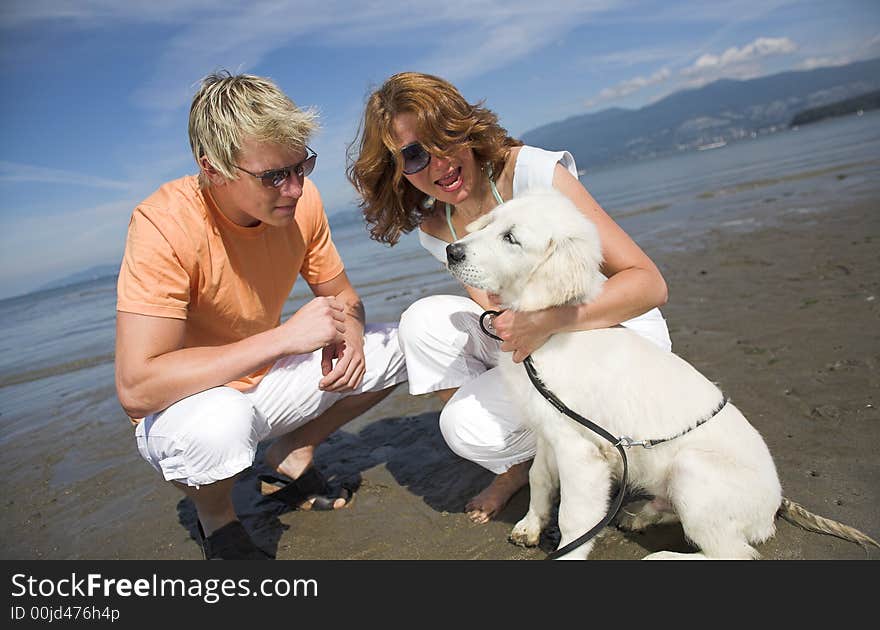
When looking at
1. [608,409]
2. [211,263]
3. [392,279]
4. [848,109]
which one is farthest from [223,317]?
[848,109]

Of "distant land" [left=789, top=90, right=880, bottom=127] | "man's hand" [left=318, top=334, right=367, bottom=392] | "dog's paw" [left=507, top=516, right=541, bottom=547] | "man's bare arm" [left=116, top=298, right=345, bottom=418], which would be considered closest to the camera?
"man's bare arm" [left=116, top=298, right=345, bottom=418]

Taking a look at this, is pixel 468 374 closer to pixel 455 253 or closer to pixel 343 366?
pixel 343 366

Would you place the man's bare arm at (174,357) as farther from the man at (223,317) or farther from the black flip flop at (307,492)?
the black flip flop at (307,492)

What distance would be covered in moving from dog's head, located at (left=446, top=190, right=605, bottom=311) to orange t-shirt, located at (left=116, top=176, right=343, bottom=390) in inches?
49.8

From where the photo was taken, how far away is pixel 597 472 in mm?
2211

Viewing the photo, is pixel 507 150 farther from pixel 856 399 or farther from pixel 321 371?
pixel 856 399

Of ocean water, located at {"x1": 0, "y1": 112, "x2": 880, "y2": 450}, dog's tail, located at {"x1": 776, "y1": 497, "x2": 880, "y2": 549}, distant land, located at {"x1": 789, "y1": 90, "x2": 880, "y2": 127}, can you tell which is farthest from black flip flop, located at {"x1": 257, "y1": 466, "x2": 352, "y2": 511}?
distant land, located at {"x1": 789, "y1": 90, "x2": 880, "y2": 127}

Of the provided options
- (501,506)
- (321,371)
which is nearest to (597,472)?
(501,506)

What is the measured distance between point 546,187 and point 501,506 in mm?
1637

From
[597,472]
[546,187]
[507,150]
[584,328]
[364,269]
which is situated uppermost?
[507,150]

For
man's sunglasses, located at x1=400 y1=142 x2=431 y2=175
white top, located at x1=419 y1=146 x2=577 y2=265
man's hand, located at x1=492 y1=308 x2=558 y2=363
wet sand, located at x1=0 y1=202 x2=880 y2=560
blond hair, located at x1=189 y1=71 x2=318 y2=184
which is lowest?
wet sand, located at x1=0 y1=202 x2=880 y2=560

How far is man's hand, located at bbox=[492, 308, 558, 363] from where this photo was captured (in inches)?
90.6

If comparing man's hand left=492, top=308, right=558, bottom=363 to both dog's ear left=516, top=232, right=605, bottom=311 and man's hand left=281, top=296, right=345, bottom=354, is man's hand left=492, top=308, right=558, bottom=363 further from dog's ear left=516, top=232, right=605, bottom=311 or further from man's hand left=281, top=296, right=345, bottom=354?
man's hand left=281, top=296, right=345, bottom=354

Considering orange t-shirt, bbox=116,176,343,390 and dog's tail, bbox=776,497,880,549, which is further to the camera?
orange t-shirt, bbox=116,176,343,390
